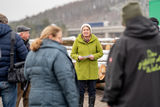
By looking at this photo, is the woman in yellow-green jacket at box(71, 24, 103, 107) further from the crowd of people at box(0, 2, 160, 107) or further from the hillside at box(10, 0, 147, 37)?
the hillside at box(10, 0, 147, 37)

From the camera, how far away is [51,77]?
299 cm

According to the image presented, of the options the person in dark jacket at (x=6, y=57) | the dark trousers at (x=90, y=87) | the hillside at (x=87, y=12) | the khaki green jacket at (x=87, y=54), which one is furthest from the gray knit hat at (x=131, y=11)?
the hillside at (x=87, y=12)

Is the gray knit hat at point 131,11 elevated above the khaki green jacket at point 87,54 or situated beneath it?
elevated above

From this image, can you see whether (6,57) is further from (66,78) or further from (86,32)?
(86,32)

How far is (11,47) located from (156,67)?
2159mm

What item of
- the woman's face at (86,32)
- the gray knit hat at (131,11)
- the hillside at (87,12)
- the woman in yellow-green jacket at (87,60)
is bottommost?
the woman in yellow-green jacket at (87,60)

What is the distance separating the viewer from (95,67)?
18.0ft

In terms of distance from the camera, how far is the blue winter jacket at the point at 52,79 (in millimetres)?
2971

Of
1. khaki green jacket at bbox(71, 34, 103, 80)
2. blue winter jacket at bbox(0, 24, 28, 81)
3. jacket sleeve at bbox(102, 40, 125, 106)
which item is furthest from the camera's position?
khaki green jacket at bbox(71, 34, 103, 80)

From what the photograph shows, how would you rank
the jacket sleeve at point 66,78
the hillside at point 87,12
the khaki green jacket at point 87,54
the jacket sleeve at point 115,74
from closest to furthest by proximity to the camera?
the jacket sleeve at point 115,74, the jacket sleeve at point 66,78, the khaki green jacket at point 87,54, the hillside at point 87,12

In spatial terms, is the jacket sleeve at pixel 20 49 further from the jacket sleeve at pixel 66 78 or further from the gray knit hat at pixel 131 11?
the gray knit hat at pixel 131 11

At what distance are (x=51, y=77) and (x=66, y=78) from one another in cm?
18

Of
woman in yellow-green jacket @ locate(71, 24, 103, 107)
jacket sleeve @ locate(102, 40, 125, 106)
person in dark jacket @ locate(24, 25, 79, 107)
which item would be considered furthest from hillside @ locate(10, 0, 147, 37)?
jacket sleeve @ locate(102, 40, 125, 106)

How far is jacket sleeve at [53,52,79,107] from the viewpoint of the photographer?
9.70ft
